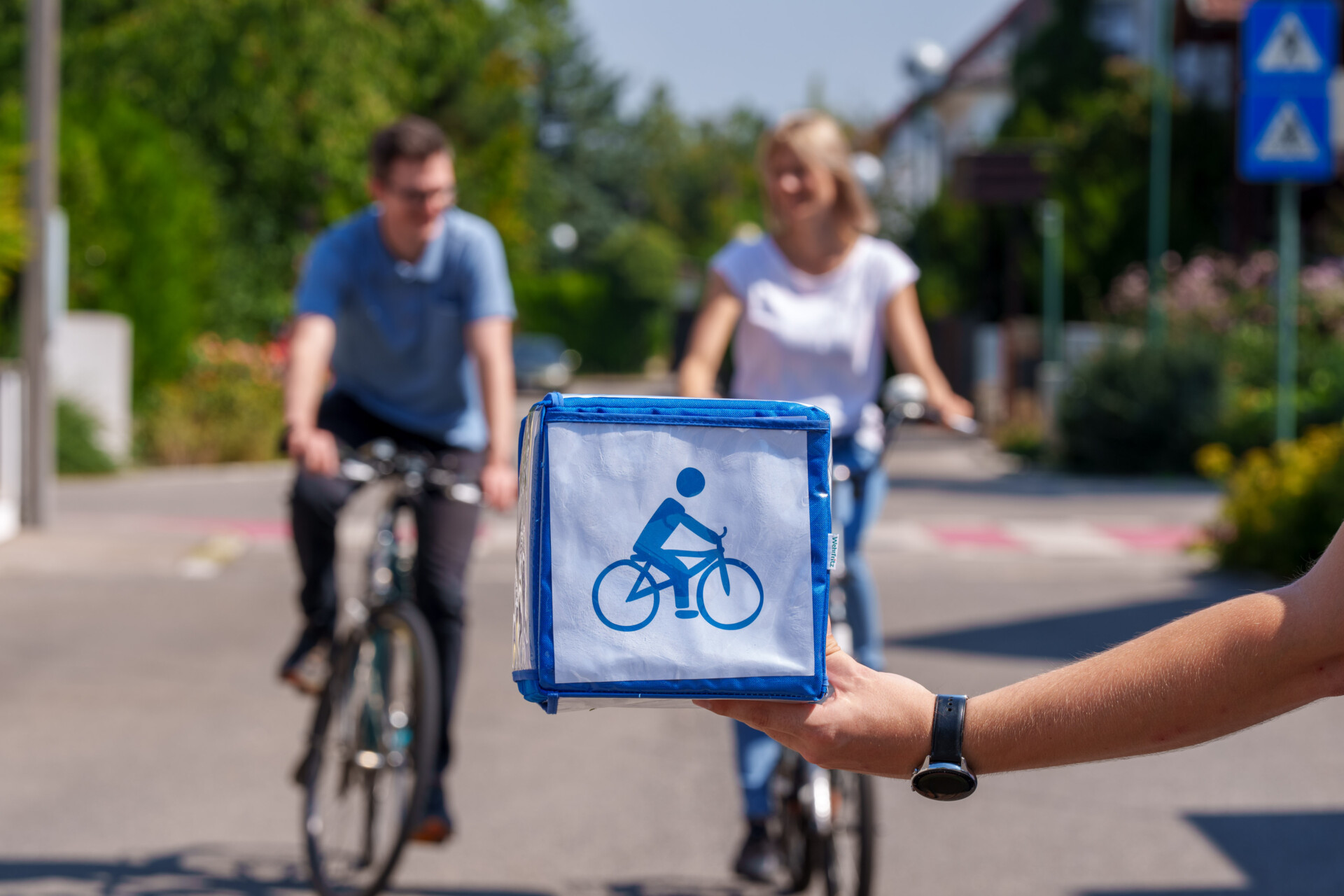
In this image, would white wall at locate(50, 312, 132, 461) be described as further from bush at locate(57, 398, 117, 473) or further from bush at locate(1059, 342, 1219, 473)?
bush at locate(1059, 342, 1219, 473)

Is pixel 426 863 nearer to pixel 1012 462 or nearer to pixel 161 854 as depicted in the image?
pixel 161 854

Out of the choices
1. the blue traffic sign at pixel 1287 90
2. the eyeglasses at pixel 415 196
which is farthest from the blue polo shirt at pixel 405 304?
the blue traffic sign at pixel 1287 90

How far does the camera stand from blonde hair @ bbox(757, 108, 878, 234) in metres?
4.40

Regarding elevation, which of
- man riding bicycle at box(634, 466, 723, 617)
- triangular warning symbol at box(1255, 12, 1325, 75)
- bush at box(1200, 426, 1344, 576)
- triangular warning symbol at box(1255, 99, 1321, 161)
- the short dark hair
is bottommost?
bush at box(1200, 426, 1344, 576)

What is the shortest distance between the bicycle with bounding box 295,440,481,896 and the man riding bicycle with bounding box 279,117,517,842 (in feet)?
0.33

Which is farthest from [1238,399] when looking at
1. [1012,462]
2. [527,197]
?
[527,197]

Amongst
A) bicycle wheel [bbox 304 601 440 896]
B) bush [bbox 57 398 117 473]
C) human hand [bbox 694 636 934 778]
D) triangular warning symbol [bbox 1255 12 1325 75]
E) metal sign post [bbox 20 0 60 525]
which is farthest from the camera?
bush [bbox 57 398 117 473]

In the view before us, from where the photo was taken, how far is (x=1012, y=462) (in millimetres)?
23734

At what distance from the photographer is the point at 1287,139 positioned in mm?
11016

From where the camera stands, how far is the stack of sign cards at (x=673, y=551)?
1575mm

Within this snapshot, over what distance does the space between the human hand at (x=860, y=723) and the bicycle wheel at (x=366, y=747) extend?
8.82ft

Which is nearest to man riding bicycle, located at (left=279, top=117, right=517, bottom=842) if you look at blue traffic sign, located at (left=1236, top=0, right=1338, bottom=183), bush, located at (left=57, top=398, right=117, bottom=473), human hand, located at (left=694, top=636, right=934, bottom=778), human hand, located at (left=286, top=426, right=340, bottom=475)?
human hand, located at (left=286, top=426, right=340, bottom=475)

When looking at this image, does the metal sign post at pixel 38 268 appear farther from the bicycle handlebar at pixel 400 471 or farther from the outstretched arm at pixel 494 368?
the bicycle handlebar at pixel 400 471

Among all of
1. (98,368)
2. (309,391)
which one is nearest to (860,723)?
(309,391)
